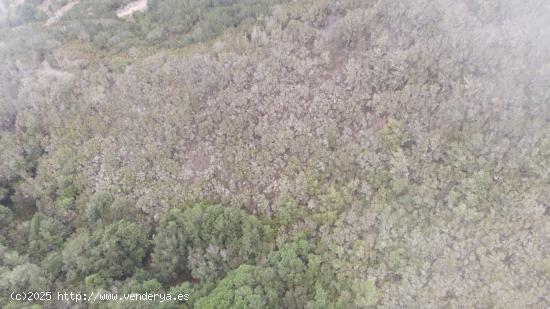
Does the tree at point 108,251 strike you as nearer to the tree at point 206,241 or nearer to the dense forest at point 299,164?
the dense forest at point 299,164

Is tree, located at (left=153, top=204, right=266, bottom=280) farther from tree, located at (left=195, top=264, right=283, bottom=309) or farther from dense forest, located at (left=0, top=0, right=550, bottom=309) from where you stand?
tree, located at (left=195, top=264, right=283, bottom=309)

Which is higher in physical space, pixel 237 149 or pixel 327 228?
pixel 237 149

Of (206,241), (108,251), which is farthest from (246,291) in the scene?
(108,251)

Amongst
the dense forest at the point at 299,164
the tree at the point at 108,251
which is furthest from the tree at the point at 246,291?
the tree at the point at 108,251

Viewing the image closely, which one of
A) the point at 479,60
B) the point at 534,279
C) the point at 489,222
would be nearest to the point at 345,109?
the point at 479,60

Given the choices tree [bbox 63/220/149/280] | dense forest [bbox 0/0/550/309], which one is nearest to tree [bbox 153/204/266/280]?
dense forest [bbox 0/0/550/309]

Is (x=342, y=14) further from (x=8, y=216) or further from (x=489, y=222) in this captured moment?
(x=8, y=216)

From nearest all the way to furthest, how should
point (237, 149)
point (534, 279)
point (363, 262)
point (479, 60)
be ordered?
1. point (534, 279)
2. point (363, 262)
3. point (479, 60)
4. point (237, 149)

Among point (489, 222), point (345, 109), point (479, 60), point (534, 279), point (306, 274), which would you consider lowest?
point (306, 274)

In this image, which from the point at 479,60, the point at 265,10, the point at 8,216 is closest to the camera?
the point at 479,60
